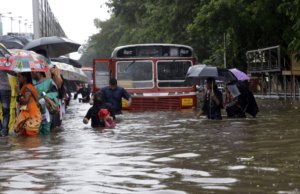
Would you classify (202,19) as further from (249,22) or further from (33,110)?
(33,110)

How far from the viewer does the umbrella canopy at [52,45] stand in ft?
54.1

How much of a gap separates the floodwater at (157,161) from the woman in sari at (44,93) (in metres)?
A: 0.29

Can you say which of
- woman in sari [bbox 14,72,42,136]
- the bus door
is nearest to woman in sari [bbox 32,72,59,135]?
woman in sari [bbox 14,72,42,136]

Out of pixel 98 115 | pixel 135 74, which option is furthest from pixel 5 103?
pixel 135 74

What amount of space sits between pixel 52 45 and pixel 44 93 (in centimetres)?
380

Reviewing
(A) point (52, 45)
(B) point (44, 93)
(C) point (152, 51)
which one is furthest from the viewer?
(C) point (152, 51)

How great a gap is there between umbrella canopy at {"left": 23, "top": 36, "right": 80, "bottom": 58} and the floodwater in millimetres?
3443

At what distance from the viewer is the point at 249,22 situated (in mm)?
27312

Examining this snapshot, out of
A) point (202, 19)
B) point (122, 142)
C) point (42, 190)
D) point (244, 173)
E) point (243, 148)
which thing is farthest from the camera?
point (202, 19)

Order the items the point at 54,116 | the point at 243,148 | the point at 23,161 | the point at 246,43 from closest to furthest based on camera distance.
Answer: the point at 23,161 → the point at 243,148 → the point at 54,116 → the point at 246,43

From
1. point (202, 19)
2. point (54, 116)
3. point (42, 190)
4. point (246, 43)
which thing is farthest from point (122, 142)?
point (246, 43)

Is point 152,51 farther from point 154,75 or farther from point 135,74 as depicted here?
point 135,74

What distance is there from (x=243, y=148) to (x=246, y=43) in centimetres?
2414

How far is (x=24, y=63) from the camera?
42.6ft
